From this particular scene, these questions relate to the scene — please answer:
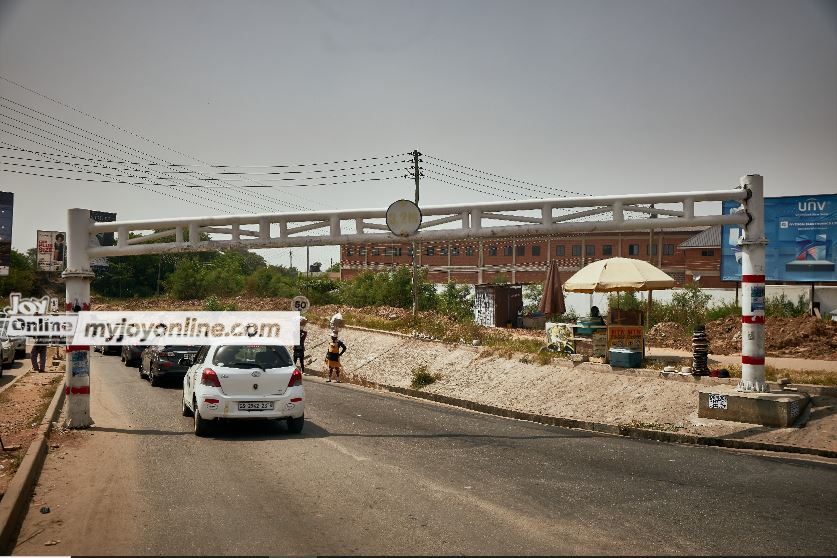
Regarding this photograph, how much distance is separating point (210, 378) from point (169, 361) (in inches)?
353

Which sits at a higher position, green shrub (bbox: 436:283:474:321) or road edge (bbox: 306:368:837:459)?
green shrub (bbox: 436:283:474:321)

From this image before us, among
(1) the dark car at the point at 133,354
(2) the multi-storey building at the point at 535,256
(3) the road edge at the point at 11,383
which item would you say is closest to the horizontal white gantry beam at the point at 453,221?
(3) the road edge at the point at 11,383

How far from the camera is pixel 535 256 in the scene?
277ft

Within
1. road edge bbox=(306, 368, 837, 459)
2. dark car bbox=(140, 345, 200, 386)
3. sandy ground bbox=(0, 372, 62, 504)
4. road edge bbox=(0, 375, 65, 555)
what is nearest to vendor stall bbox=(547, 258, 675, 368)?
road edge bbox=(306, 368, 837, 459)

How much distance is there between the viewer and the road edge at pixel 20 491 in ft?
23.3

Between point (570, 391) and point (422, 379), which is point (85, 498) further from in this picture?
point (422, 379)

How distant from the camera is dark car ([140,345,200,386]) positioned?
69.4 feet

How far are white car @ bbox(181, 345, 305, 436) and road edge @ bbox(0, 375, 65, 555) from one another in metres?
2.52

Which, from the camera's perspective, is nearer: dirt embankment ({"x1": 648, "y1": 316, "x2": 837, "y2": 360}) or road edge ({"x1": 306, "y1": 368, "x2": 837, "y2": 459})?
road edge ({"x1": 306, "y1": 368, "x2": 837, "y2": 459})

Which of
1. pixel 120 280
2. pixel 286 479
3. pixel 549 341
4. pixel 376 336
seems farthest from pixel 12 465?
pixel 120 280

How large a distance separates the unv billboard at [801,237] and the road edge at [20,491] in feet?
79.7

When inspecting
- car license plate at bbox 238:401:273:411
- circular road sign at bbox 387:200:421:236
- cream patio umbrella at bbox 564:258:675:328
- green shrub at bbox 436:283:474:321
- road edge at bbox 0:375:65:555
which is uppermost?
circular road sign at bbox 387:200:421:236

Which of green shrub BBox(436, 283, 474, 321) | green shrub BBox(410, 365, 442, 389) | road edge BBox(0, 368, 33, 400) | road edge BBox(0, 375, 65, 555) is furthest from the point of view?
green shrub BBox(436, 283, 474, 321)

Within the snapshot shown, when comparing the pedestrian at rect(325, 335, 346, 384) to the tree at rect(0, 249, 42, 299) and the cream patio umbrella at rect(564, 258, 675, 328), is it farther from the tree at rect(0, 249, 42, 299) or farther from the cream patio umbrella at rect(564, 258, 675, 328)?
the tree at rect(0, 249, 42, 299)
